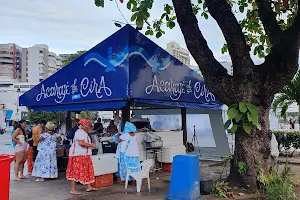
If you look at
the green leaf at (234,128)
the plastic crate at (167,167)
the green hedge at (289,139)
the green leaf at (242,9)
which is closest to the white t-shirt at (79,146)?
the green leaf at (234,128)

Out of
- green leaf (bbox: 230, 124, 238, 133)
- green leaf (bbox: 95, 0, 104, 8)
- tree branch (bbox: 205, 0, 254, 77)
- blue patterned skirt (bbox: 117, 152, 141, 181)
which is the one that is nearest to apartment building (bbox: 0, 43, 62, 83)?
blue patterned skirt (bbox: 117, 152, 141, 181)

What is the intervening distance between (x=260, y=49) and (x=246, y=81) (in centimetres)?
308

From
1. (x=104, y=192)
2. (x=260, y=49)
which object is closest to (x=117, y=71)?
(x=104, y=192)

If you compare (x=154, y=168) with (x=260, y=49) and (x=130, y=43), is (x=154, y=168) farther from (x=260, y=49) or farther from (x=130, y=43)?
(x=260, y=49)

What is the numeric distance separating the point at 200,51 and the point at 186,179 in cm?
283

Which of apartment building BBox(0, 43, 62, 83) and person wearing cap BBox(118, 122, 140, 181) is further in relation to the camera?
apartment building BBox(0, 43, 62, 83)

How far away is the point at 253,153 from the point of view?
24.1 feet

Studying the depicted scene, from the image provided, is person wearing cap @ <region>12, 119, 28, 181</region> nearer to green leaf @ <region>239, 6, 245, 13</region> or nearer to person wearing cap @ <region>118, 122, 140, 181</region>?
person wearing cap @ <region>118, 122, 140, 181</region>

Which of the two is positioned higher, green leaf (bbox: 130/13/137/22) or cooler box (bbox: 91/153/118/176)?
green leaf (bbox: 130/13/137/22)

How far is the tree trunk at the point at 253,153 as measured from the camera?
7307mm

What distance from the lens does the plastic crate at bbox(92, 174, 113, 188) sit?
802 centimetres

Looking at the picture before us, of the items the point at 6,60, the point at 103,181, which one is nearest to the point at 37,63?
the point at 6,60

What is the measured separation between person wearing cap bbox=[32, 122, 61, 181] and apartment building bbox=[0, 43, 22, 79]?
384 feet

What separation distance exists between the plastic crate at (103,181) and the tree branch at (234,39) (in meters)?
3.82
